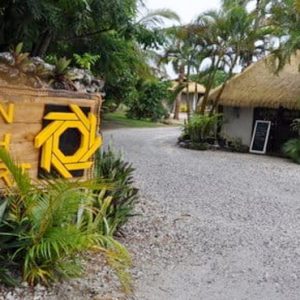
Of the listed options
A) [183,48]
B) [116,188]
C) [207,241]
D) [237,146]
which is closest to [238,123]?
[237,146]

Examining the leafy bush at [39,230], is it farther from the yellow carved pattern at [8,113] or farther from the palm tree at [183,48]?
the palm tree at [183,48]

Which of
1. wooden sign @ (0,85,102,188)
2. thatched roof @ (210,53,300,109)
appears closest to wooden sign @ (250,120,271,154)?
thatched roof @ (210,53,300,109)

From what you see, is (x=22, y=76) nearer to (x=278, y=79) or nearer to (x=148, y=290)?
(x=148, y=290)

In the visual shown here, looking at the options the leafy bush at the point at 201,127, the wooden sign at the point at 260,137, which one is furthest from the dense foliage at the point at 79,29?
the wooden sign at the point at 260,137

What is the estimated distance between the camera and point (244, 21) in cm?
1720

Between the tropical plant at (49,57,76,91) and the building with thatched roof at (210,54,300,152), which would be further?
the building with thatched roof at (210,54,300,152)

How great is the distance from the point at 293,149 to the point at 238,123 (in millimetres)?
4124

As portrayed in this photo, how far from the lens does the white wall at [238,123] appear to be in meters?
19.0

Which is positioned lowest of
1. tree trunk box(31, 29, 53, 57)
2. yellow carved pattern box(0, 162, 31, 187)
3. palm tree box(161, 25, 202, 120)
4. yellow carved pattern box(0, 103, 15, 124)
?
yellow carved pattern box(0, 162, 31, 187)

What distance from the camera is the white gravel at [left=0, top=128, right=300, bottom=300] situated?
4559 mm

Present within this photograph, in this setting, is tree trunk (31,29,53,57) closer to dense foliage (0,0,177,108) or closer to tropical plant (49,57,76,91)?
dense foliage (0,0,177,108)

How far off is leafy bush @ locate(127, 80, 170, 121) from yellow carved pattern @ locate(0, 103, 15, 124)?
25901 millimetres

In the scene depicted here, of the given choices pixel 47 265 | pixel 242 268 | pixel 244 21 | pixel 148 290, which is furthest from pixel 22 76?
pixel 244 21

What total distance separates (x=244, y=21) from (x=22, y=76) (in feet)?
46.2
